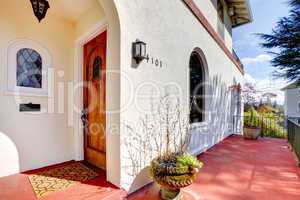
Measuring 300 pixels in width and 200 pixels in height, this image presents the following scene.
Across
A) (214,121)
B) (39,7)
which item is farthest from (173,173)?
(214,121)

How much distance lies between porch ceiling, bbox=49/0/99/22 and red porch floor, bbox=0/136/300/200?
2.78 m

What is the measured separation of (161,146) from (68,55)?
2.53 meters

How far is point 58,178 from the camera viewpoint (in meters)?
2.76

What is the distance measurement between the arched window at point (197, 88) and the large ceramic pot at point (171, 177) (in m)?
2.35

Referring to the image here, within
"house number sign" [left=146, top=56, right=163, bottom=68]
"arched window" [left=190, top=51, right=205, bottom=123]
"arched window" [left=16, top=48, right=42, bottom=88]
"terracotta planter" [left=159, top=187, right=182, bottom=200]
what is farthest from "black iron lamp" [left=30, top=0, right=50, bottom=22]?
"arched window" [left=190, top=51, right=205, bottom=123]

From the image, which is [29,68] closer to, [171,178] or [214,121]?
[171,178]

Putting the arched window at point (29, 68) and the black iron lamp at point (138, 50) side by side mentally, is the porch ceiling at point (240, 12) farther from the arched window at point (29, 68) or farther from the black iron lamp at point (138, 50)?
the arched window at point (29, 68)

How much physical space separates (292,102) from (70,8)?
20287mm

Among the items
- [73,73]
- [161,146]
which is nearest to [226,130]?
[161,146]

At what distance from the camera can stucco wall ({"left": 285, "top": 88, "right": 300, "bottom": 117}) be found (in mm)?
16572

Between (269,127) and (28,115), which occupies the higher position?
(28,115)

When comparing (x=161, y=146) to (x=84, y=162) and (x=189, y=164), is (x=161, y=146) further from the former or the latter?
(x=84, y=162)

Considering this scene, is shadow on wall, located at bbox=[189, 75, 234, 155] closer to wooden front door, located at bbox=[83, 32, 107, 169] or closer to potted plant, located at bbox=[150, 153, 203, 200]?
potted plant, located at bbox=[150, 153, 203, 200]

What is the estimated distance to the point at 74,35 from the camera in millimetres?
3756
